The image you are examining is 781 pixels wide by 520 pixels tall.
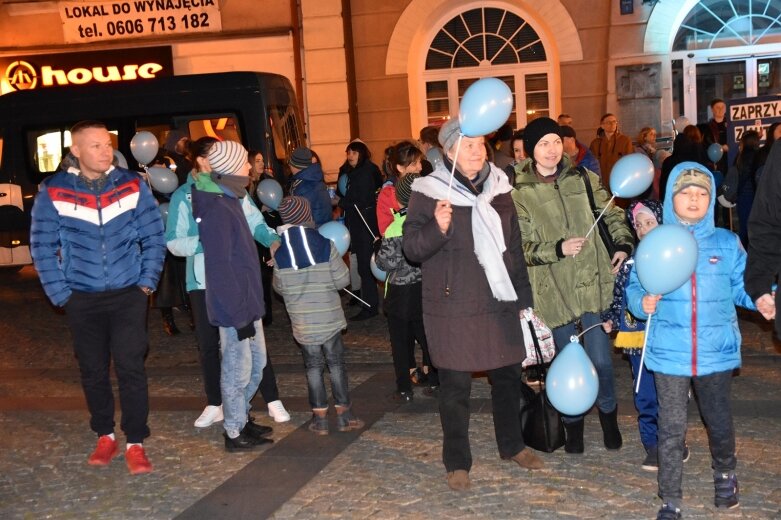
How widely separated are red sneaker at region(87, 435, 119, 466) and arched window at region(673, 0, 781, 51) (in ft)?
44.6

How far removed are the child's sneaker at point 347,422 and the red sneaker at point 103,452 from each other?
4.63ft

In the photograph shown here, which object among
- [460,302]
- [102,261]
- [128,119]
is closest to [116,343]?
[102,261]

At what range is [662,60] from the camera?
1703 centimetres

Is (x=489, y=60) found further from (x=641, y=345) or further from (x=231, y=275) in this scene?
(x=641, y=345)

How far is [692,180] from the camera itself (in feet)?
15.6

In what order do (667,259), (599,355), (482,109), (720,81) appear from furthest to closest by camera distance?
(720,81) → (599,355) → (482,109) → (667,259)

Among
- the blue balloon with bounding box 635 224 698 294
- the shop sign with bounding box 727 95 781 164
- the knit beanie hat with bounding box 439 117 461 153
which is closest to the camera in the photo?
the blue balloon with bounding box 635 224 698 294

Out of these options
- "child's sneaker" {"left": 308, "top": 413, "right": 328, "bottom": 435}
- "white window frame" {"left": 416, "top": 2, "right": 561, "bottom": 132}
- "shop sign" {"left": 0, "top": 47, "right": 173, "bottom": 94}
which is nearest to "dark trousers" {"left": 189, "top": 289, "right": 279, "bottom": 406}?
"child's sneaker" {"left": 308, "top": 413, "right": 328, "bottom": 435}

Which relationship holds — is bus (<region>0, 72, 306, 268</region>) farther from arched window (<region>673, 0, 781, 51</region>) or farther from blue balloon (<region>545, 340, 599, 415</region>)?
blue balloon (<region>545, 340, 599, 415</region>)

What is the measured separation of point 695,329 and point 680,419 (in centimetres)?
43

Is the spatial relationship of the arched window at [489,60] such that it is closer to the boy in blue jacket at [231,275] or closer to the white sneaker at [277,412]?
the white sneaker at [277,412]

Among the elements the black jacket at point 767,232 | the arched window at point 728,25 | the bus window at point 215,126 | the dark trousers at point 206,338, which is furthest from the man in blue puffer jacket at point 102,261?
the arched window at point 728,25

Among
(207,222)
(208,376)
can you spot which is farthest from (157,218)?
(208,376)

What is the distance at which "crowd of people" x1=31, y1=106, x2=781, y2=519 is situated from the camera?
15.7ft
